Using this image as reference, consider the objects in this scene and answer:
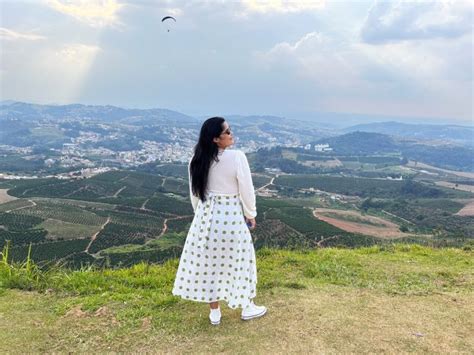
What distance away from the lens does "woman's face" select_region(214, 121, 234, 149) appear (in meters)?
3.40

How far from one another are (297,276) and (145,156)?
394 ft

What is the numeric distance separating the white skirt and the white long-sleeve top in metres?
0.08

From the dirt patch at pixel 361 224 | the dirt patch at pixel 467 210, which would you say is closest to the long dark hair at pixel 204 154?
the dirt patch at pixel 361 224

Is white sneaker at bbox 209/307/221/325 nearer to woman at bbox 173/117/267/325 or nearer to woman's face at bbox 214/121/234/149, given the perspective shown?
woman at bbox 173/117/267/325

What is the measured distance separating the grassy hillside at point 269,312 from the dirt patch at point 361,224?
3089cm

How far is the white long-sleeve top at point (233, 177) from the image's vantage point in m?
3.45

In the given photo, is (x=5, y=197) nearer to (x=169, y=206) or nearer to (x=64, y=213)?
(x=64, y=213)

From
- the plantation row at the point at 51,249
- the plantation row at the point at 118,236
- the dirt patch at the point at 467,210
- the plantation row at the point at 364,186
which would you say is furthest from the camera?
the plantation row at the point at 364,186

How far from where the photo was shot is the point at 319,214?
45219mm

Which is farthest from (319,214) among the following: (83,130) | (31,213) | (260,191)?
(83,130)

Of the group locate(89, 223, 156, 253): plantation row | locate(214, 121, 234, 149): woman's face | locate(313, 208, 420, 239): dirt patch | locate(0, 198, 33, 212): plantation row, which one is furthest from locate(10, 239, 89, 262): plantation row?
locate(214, 121, 234, 149): woman's face

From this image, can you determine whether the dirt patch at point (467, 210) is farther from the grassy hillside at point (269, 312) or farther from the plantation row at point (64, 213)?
the grassy hillside at point (269, 312)

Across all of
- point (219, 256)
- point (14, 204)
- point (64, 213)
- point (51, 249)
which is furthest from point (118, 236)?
point (219, 256)

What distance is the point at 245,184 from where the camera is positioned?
346 cm
